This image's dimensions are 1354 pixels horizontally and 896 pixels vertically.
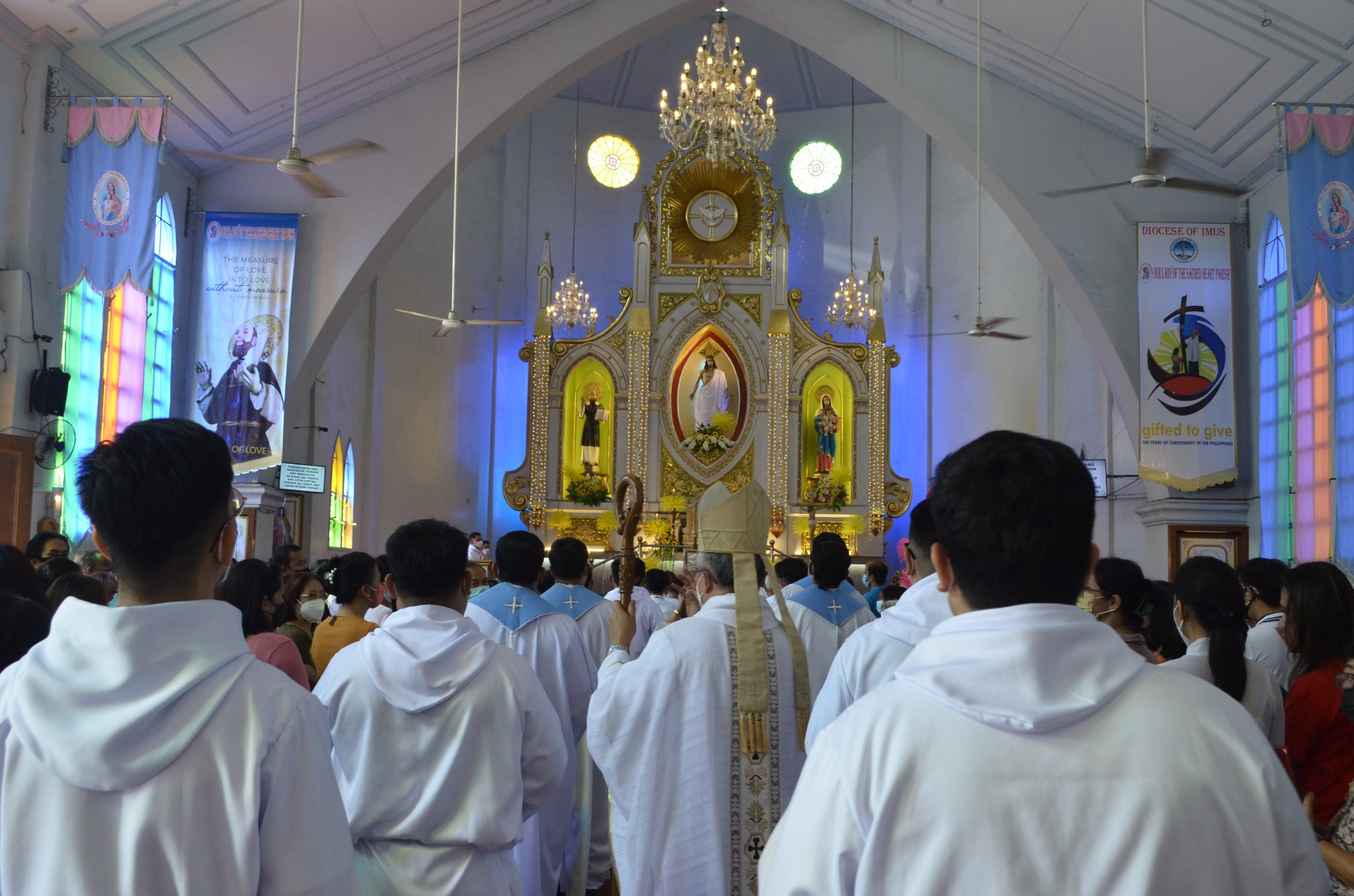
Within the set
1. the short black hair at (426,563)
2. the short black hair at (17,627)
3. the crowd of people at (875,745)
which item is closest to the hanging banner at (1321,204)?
the crowd of people at (875,745)

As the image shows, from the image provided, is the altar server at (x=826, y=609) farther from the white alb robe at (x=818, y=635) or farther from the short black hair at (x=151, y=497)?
the short black hair at (x=151, y=497)

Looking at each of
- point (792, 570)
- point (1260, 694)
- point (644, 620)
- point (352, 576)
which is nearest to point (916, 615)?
point (1260, 694)

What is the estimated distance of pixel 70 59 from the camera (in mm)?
11117

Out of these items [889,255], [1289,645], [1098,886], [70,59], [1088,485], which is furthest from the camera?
[889,255]

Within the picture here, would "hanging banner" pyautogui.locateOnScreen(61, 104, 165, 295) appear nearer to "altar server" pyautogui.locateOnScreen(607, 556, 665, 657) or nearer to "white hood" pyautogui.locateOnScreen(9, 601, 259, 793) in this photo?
"altar server" pyautogui.locateOnScreen(607, 556, 665, 657)

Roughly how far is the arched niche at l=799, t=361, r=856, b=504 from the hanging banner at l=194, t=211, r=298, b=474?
884cm

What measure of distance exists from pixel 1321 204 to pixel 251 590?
9.07 metres

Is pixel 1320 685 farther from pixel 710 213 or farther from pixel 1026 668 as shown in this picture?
pixel 710 213

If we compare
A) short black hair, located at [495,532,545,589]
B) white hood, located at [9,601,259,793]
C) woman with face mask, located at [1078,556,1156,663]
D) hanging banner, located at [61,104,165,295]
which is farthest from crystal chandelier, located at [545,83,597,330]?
white hood, located at [9,601,259,793]

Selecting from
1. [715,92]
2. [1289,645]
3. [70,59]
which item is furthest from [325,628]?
[715,92]

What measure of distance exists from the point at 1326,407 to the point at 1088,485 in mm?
11031

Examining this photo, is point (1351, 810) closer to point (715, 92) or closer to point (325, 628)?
point (325, 628)

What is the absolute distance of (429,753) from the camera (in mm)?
3021

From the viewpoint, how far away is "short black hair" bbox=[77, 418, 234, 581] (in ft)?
5.98
